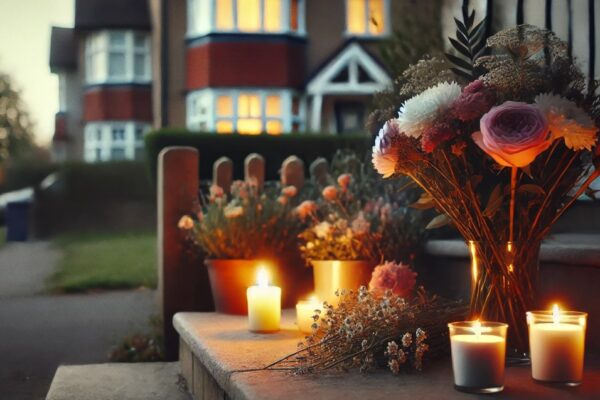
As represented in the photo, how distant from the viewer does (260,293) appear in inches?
149

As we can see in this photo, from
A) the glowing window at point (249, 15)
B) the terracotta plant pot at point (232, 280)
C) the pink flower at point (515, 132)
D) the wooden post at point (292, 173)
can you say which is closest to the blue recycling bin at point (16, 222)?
the glowing window at point (249, 15)

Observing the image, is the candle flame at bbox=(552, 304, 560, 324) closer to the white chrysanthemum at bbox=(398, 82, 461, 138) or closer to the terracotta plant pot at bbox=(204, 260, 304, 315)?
the white chrysanthemum at bbox=(398, 82, 461, 138)

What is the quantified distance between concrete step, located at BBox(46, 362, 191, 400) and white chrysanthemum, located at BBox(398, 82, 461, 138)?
1700mm

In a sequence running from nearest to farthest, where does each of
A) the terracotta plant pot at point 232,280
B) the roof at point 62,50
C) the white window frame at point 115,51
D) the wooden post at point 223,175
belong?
the terracotta plant pot at point 232,280 < the wooden post at point 223,175 < the white window frame at point 115,51 < the roof at point 62,50

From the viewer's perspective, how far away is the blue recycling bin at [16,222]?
53.6 ft

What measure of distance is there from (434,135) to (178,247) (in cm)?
256

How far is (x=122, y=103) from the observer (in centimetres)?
2383

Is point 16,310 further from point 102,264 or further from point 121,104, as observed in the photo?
point 121,104

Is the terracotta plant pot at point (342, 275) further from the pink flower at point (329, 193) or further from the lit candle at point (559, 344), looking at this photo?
the lit candle at point (559, 344)

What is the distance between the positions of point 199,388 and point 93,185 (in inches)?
594

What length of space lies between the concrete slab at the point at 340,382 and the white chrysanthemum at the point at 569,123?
2.21 feet

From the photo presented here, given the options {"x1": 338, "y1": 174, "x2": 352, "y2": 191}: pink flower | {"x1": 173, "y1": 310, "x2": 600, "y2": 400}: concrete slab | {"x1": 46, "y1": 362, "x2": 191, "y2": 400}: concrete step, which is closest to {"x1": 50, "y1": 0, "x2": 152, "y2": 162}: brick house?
{"x1": 338, "y1": 174, "x2": 352, "y2": 191}: pink flower

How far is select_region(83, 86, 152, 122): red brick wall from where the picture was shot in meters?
23.8

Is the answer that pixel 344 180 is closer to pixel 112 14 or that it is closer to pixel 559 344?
pixel 559 344
